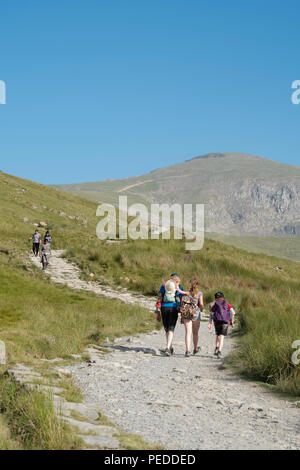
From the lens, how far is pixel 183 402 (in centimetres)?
842

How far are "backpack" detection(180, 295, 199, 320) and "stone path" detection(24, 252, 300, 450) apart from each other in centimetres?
107

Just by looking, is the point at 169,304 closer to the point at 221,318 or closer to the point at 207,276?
the point at 221,318

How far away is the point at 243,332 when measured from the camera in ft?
56.0

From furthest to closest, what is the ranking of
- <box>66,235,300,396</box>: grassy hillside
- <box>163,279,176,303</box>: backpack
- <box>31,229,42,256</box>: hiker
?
<box>31,229,42,256</box>: hiker < <box>66,235,300,396</box>: grassy hillside < <box>163,279,176,303</box>: backpack

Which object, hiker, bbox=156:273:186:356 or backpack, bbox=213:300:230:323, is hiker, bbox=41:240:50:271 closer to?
hiker, bbox=156:273:186:356

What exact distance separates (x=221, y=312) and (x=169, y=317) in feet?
4.75

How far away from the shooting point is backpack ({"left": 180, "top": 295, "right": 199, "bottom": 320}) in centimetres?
1379

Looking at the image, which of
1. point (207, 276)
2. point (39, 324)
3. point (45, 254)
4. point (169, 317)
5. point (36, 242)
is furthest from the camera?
point (36, 242)

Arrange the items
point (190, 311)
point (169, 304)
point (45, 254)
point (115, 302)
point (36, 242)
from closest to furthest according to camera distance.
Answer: point (169, 304), point (190, 311), point (115, 302), point (45, 254), point (36, 242)

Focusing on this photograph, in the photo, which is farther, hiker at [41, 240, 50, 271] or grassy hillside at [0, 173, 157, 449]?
hiker at [41, 240, 50, 271]

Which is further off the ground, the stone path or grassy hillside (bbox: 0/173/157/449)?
grassy hillside (bbox: 0/173/157/449)

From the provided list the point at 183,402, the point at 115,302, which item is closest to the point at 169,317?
the point at 183,402

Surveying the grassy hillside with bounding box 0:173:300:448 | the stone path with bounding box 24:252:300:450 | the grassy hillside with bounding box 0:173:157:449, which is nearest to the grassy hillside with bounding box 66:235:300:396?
the grassy hillside with bounding box 0:173:300:448

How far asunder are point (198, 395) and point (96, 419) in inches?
97.5
